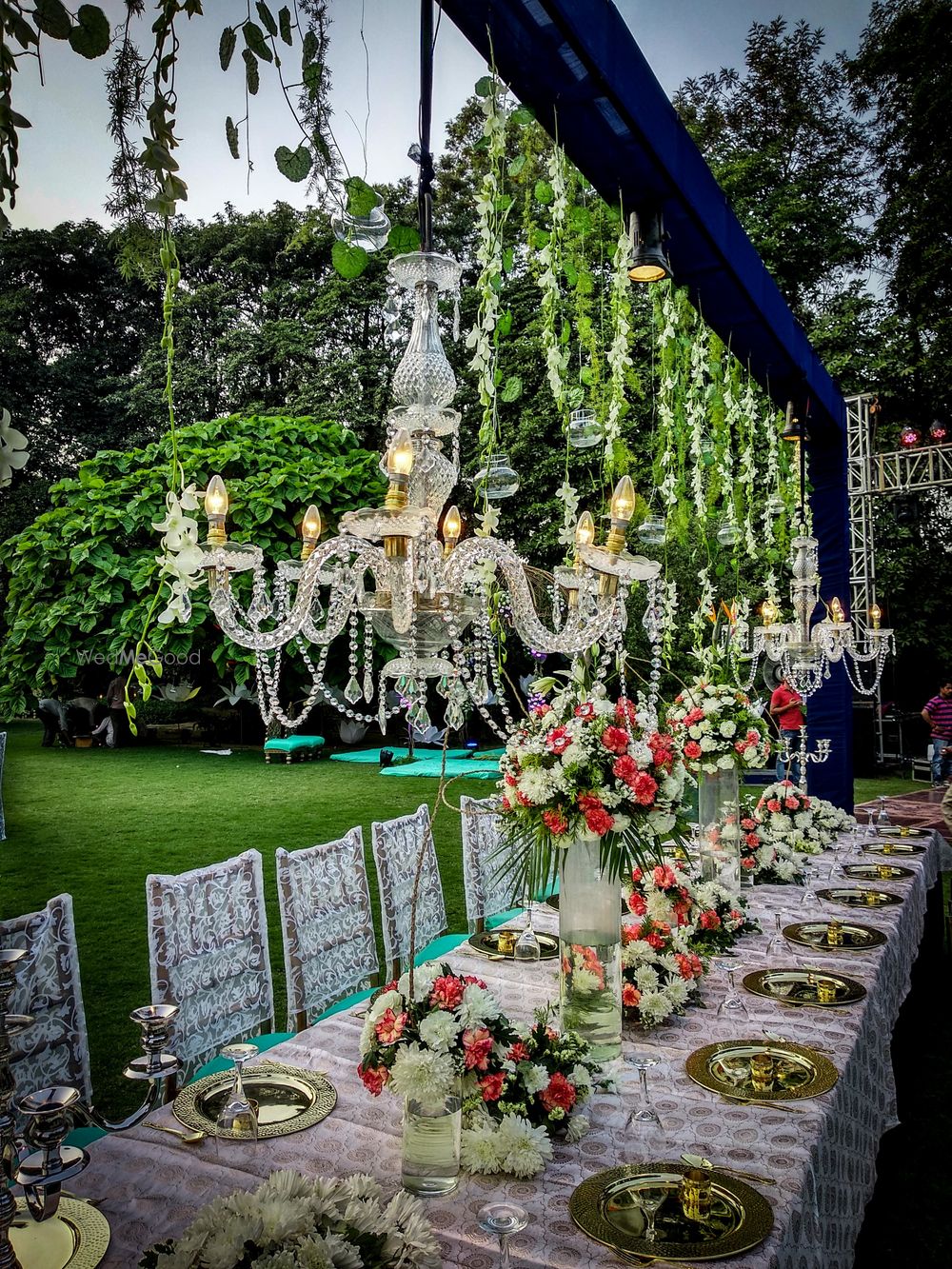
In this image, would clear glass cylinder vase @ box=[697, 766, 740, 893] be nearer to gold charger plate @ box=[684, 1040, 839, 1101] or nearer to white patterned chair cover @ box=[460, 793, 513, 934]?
white patterned chair cover @ box=[460, 793, 513, 934]

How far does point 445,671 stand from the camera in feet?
7.39

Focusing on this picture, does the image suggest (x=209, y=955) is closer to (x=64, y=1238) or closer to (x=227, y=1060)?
(x=227, y=1060)

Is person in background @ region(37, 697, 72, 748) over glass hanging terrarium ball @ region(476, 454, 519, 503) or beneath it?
beneath

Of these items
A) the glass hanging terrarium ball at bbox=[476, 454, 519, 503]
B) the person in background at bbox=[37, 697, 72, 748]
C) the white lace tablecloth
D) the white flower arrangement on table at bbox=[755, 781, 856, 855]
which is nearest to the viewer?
the white lace tablecloth

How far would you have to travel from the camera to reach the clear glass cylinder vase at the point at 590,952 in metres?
2.18

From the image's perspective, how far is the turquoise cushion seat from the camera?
2346 mm

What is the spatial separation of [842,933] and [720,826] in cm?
70

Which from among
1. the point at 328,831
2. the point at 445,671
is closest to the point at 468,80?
the point at 445,671

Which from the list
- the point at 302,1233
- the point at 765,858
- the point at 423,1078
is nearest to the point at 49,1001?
the point at 423,1078

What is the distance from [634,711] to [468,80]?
175cm

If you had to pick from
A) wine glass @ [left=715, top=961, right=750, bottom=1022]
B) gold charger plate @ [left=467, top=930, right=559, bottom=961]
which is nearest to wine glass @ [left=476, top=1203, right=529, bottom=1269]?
wine glass @ [left=715, top=961, right=750, bottom=1022]

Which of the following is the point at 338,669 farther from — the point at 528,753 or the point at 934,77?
the point at 934,77

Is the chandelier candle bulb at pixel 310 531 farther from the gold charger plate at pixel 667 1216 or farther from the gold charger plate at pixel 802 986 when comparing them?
the gold charger plate at pixel 802 986

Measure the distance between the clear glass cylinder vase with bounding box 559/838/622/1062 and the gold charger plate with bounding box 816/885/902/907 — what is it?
193 centimetres
